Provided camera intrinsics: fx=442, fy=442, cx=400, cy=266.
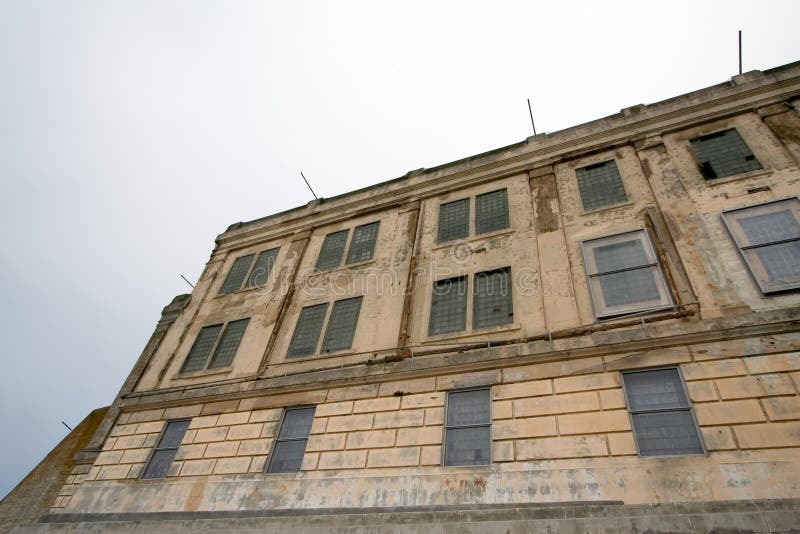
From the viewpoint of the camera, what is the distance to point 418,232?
48.8ft

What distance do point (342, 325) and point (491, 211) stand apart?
236 inches

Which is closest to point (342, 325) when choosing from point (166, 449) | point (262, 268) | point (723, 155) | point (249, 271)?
point (262, 268)

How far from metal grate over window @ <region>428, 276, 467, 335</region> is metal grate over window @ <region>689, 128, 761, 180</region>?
7.12 metres

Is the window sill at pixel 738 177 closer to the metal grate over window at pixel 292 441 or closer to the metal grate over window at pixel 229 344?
the metal grate over window at pixel 292 441

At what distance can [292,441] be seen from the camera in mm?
10930

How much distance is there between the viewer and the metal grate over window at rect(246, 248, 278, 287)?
55.0 ft

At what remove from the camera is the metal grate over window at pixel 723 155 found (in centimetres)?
1157

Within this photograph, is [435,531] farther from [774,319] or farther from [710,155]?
[710,155]

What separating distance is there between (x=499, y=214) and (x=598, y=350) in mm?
5997

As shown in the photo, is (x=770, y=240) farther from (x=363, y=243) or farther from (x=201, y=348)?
(x=201, y=348)

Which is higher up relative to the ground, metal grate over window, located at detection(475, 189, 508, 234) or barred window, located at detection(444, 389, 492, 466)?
metal grate over window, located at detection(475, 189, 508, 234)

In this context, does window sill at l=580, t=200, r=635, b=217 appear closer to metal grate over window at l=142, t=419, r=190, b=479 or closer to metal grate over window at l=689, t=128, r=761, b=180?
metal grate over window at l=689, t=128, r=761, b=180

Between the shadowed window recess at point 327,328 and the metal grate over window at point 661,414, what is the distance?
23.6 ft

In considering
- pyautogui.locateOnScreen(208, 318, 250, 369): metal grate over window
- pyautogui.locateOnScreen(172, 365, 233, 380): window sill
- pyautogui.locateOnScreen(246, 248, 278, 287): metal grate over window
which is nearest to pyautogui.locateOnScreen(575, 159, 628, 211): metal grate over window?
pyautogui.locateOnScreen(246, 248, 278, 287): metal grate over window
